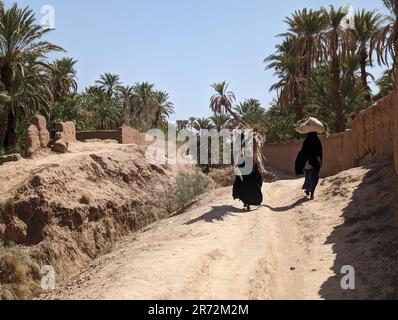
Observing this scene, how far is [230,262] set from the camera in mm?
7281

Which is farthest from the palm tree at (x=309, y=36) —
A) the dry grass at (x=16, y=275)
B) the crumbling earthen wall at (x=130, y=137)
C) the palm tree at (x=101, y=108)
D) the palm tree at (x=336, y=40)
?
the dry grass at (x=16, y=275)

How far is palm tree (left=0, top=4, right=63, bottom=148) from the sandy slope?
51.5ft

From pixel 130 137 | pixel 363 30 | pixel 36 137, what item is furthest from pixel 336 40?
pixel 36 137

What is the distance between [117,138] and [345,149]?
43.2 feet

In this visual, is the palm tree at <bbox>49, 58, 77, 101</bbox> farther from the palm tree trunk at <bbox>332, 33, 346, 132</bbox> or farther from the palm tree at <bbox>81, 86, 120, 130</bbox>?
the palm tree trunk at <bbox>332, 33, 346, 132</bbox>

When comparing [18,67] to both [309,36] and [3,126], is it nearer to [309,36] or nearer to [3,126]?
[3,126]

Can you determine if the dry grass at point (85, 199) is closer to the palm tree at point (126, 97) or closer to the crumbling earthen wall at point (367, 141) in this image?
the crumbling earthen wall at point (367, 141)

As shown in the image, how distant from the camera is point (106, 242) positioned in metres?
18.1

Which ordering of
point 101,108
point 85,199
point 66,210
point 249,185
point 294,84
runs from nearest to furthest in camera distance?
point 249,185
point 66,210
point 85,199
point 294,84
point 101,108

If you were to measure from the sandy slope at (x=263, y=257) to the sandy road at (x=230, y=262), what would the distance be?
0.01 metres

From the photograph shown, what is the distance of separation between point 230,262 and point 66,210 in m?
11.0
